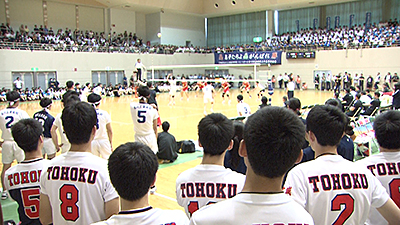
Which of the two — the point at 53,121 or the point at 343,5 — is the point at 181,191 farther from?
Result: the point at 343,5

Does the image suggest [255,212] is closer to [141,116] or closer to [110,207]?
[110,207]

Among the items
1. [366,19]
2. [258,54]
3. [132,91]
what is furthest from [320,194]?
[366,19]

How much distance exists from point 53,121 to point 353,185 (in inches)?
257

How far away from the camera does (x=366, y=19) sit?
39000 mm

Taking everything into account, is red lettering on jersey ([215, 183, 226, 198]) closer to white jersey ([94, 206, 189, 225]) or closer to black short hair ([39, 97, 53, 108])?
white jersey ([94, 206, 189, 225])

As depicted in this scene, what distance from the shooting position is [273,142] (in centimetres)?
169

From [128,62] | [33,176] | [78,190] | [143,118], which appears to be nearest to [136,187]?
[78,190]

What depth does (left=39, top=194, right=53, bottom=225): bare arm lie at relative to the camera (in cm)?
299

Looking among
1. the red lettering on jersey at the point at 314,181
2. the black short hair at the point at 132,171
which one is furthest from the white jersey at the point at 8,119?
the red lettering on jersey at the point at 314,181

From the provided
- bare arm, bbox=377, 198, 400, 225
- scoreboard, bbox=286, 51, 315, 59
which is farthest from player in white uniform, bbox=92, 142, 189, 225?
scoreboard, bbox=286, 51, 315, 59

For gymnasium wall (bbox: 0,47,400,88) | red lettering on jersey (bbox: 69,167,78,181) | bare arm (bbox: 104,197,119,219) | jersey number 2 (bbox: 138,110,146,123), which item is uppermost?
gymnasium wall (bbox: 0,47,400,88)

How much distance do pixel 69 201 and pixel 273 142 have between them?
1994mm

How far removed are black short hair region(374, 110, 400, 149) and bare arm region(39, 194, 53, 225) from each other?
3.09m

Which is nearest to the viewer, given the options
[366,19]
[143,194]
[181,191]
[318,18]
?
[143,194]
